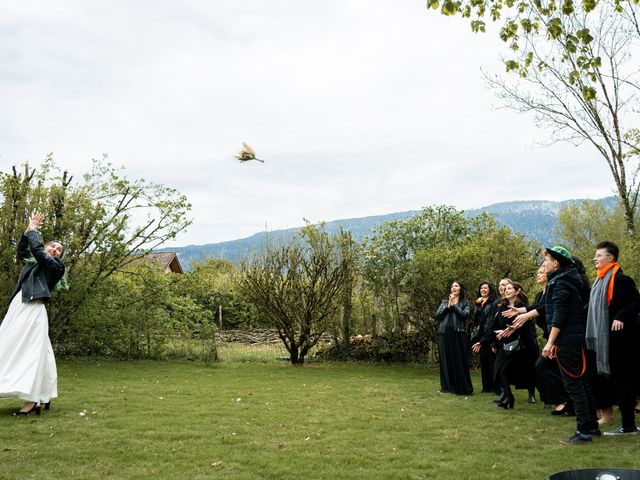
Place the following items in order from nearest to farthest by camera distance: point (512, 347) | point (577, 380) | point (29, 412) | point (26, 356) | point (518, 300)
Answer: point (577, 380) < point (26, 356) < point (29, 412) < point (512, 347) < point (518, 300)

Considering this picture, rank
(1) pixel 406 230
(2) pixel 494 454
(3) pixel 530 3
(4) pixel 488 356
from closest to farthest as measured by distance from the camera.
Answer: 1. (2) pixel 494 454
2. (3) pixel 530 3
3. (4) pixel 488 356
4. (1) pixel 406 230

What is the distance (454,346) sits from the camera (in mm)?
9906

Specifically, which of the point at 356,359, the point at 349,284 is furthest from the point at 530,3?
the point at 356,359

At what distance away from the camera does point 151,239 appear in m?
15.6

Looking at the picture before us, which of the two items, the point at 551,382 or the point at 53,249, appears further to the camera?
the point at 551,382

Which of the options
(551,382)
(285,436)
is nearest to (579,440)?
(551,382)

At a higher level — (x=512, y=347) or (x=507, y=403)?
(x=512, y=347)

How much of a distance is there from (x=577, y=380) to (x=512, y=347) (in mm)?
2293

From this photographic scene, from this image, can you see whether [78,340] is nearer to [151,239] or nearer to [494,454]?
[151,239]

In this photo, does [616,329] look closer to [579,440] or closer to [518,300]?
[579,440]

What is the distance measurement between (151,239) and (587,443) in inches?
490

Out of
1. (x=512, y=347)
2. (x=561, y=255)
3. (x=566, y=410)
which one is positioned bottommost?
(x=566, y=410)

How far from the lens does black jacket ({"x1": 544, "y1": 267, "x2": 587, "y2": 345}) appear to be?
597 centimetres

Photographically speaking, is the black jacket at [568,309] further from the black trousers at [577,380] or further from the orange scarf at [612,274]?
the orange scarf at [612,274]
